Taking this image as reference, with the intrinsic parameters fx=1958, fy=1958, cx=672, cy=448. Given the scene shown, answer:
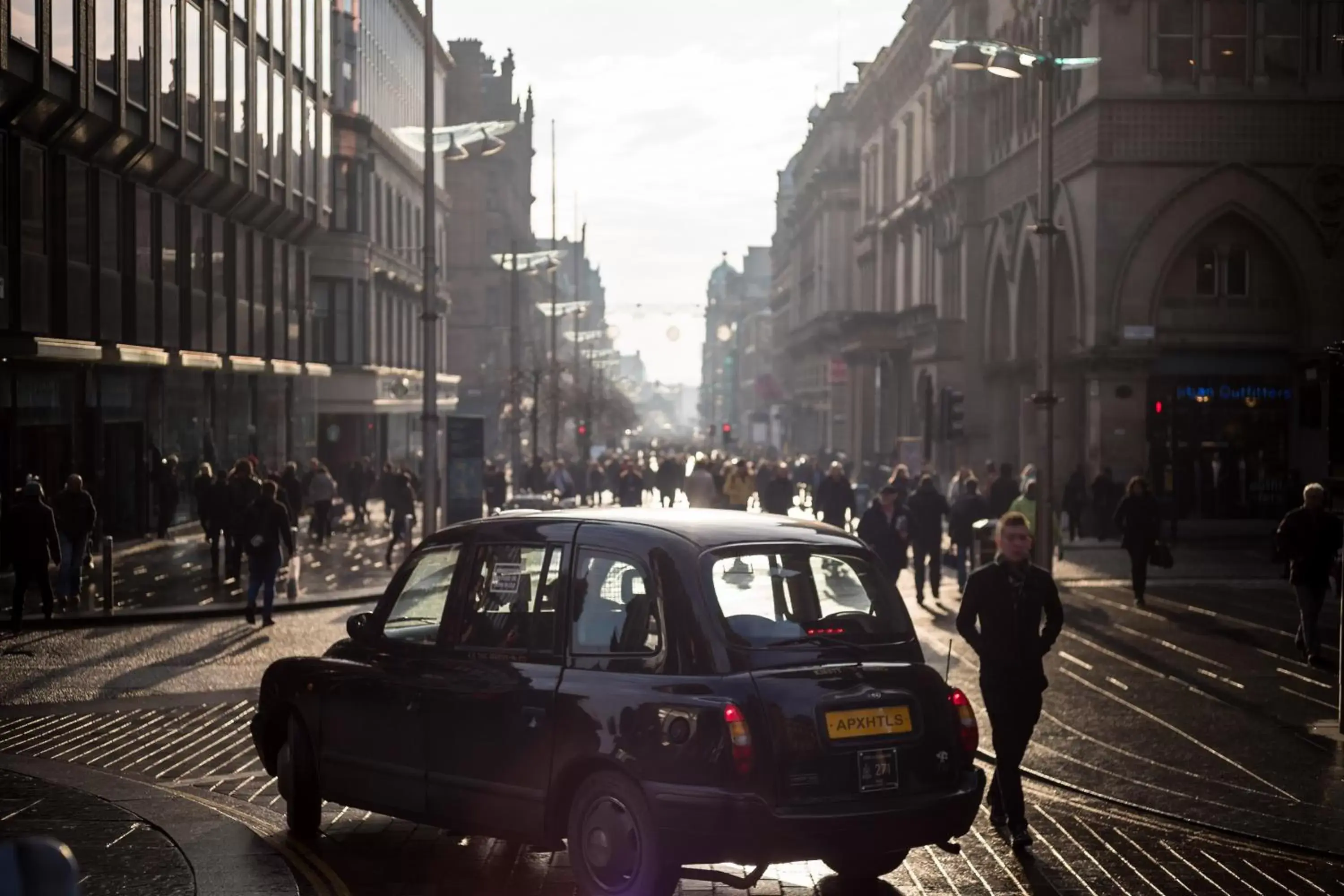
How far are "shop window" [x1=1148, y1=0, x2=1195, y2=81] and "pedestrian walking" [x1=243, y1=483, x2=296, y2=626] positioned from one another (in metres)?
26.4

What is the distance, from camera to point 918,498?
87.1 feet

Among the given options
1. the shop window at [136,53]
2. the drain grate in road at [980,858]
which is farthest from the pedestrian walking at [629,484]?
the drain grate in road at [980,858]

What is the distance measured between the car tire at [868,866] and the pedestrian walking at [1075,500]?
31085mm

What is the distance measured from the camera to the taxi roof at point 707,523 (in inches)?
328

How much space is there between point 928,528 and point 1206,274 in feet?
61.2

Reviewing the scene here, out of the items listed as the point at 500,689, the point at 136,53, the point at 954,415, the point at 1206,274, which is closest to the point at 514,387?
the point at 1206,274

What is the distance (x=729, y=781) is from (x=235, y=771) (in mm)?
5230

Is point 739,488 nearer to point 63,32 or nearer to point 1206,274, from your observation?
point 1206,274

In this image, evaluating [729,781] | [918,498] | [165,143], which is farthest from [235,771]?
[165,143]

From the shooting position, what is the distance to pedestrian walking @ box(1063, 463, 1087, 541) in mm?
39531

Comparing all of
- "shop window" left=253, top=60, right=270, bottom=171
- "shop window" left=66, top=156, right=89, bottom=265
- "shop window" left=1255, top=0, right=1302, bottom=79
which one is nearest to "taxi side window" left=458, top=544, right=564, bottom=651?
"shop window" left=66, top=156, right=89, bottom=265

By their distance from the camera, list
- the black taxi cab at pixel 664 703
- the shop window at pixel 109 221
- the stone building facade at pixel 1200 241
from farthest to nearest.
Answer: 1. the stone building facade at pixel 1200 241
2. the shop window at pixel 109 221
3. the black taxi cab at pixel 664 703

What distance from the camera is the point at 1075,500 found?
3962 cm

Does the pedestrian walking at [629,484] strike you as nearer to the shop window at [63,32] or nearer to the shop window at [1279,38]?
the shop window at [1279,38]
